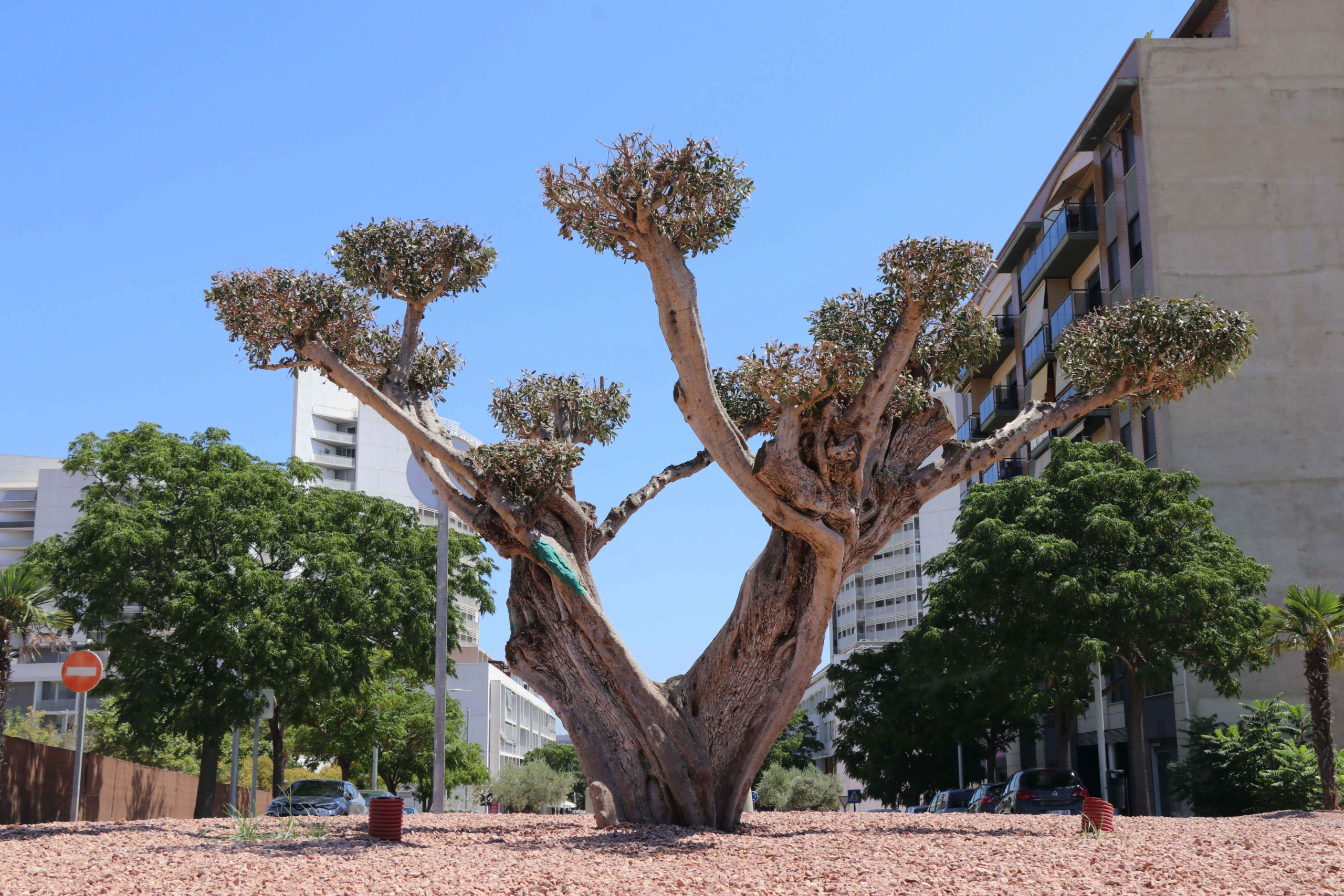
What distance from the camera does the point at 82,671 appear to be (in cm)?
1867

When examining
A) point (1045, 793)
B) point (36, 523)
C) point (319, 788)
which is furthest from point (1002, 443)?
point (36, 523)

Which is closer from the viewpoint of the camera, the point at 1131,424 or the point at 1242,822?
the point at 1242,822

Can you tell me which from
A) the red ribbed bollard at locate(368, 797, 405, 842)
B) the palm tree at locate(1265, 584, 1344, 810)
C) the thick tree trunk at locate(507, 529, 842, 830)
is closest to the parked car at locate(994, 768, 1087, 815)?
the palm tree at locate(1265, 584, 1344, 810)

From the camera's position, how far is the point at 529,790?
122 feet

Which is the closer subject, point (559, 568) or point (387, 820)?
point (387, 820)

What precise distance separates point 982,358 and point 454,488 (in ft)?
24.1

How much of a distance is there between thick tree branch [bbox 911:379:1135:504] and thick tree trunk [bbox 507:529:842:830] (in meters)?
1.85

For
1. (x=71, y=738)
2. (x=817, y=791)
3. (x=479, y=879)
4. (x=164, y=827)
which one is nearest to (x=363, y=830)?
(x=164, y=827)

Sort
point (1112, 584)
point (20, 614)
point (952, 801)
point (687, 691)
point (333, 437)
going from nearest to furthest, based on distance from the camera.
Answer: point (687, 691) < point (20, 614) < point (1112, 584) < point (952, 801) < point (333, 437)

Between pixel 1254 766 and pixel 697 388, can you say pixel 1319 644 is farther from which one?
pixel 697 388

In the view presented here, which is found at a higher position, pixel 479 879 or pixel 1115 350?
pixel 1115 350

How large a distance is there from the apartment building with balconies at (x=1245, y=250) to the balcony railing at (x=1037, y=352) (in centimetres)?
289

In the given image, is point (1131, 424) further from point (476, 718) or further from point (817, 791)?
point (476, 718)

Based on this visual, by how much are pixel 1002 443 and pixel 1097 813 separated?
468 cm
